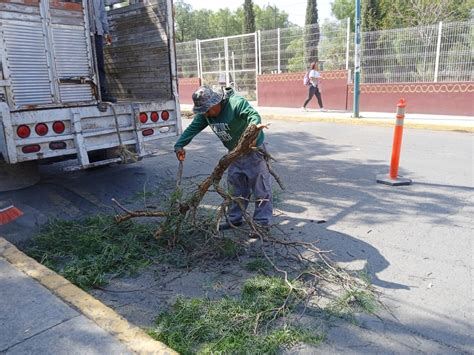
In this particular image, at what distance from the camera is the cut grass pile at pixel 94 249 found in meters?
3.47

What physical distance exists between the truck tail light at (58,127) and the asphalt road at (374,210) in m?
0.96

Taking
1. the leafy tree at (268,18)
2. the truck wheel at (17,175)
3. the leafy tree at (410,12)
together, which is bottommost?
the truck wheel at (17,175)

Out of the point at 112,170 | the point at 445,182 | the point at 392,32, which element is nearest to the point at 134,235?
the point at 112,170

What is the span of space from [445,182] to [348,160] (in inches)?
69.6

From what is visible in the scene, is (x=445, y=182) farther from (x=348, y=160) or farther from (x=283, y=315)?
(x=283, y=315)

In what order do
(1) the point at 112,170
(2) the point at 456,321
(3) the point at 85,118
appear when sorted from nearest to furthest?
(2) the point at 456,321
(3) the point at 85,118
(1) the point at 112,170

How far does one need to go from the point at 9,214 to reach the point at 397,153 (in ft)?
15.6

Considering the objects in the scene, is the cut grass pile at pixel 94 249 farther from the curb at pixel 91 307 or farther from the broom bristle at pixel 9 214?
the broom bristle at pixel 9 214

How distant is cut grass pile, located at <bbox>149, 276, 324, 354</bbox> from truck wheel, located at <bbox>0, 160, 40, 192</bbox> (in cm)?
350

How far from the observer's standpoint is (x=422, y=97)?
1241cm

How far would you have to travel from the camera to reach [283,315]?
2814 mm

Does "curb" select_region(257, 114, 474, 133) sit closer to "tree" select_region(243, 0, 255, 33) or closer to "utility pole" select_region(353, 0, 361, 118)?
"utility pole" select_region(353, 0, 361, 118)

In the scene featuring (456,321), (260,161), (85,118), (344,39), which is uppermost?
(344,39)

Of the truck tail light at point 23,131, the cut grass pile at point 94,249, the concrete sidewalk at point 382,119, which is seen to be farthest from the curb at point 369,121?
the truck tail light at point 23,131
